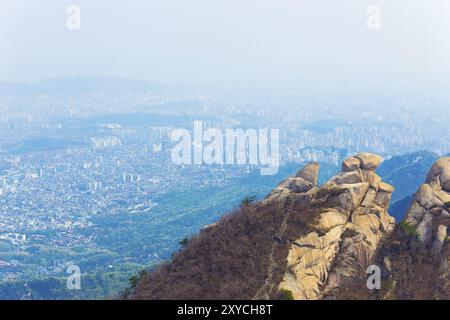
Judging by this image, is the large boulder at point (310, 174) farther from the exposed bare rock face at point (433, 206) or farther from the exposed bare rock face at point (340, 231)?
the exposed bare rock face at point (433, 206)

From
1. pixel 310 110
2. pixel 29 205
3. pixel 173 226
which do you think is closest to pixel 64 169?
pixel 29 205

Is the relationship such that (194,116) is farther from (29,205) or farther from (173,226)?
(173,226)

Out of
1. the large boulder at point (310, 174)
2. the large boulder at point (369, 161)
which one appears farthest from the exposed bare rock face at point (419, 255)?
the large boulder at point (310, 174)

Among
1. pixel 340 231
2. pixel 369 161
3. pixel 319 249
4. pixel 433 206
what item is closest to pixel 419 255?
pixel 433 206

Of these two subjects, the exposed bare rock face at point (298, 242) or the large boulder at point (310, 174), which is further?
the large boulder at point (310, 174)

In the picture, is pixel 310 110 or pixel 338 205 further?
pixel 310 110

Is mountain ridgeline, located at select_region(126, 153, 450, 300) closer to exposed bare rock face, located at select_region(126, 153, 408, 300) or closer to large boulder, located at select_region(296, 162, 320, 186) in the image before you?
exposed bare rock face, located at select_region(126, 153, 408, 300)

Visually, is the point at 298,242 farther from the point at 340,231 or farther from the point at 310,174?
the point at 310,174
